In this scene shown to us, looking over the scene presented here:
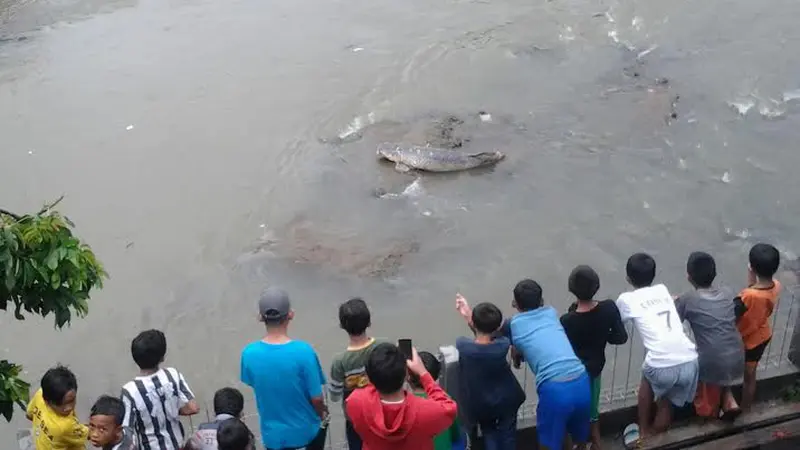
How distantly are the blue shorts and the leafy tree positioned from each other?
2.38m

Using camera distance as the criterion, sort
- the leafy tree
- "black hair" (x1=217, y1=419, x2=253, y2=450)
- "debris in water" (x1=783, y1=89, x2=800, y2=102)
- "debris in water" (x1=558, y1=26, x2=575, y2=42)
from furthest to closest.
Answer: "debris in water" (x1=558, y1=26, x2=575, y2=42) → "debris in water" (x1=783, y1=89, x2=800, y2=102) → "black hair" (x1=217, y1=419, x2=253, y2=450) → the leafy tree

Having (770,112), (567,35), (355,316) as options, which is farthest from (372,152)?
(355,316)

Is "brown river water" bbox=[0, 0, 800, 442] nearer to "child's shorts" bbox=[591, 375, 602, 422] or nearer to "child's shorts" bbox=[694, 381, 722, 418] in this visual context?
"child's shorts" bbox=[591, 375, 602, 422]

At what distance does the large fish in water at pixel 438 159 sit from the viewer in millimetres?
10258

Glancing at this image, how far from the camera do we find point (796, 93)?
1159cm

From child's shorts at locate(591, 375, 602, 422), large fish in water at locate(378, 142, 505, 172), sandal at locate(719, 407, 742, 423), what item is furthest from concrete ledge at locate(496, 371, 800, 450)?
large fish in water at locate(378, 142, 505, 172)

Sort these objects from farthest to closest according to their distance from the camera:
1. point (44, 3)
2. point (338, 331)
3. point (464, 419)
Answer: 1. point (44, 3)
2. point (338, 331)
3. point (464, 419)

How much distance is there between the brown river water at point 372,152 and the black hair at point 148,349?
2834 mm

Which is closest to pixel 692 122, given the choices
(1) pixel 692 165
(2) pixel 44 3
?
(1) pixel 692 165

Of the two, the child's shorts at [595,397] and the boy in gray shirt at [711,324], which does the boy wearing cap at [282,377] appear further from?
the boy in gray shirt at [711,324]

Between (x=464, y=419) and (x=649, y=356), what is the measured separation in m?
1.13

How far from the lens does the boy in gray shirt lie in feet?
16.4

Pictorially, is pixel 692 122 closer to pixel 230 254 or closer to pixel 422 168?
pixel 422 168

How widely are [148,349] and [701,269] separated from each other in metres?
3.16
